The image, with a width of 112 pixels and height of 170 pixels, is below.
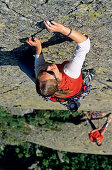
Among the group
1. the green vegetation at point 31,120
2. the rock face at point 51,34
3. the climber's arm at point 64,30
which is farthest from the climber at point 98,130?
the climber's arm at point 64,30

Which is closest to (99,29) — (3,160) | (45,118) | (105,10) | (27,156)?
(105,10)

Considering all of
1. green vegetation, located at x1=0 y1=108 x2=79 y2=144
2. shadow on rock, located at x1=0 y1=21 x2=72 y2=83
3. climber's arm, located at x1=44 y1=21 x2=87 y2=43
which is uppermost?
climber's arm, located at x1=44 y1=21 x2=87 y2=43

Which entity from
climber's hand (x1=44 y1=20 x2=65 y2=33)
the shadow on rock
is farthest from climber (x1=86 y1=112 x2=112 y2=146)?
climber's hand (x1=44 y1=20 x2=65 y2=33)

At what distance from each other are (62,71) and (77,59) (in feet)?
0.55

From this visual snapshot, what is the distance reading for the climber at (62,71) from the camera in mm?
1512

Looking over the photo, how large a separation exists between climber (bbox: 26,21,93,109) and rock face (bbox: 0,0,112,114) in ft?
0.33

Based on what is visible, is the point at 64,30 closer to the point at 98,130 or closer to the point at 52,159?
the point at 98,130

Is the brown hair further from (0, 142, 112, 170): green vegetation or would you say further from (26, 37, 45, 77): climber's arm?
(0, 142, 112, 170): green vegetation

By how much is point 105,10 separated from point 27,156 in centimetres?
632

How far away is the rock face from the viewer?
4.67ft

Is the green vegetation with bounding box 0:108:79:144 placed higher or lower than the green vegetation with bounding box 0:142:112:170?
higher

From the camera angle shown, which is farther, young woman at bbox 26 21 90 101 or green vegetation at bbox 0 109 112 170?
green vegetation at bbox 0 109 112 170

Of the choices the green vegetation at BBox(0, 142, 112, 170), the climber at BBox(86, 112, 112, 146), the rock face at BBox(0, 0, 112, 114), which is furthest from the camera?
the green vegetation at BBox(0, 142, 112, 170)

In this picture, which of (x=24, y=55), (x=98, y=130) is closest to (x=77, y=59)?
(x=24, y=55)
